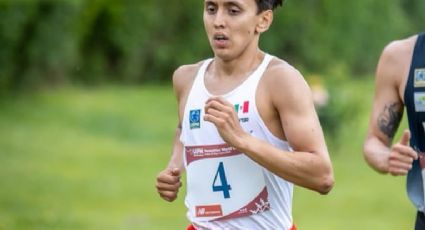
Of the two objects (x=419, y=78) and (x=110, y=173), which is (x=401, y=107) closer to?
(x=419, y=78)

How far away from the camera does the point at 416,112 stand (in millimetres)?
6422

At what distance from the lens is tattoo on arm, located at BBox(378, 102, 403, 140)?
6703 mm

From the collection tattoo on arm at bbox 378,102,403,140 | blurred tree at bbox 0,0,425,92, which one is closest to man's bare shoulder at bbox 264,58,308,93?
tattoo on arm at bbox 378,102,403,140

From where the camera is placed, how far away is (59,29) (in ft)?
83.8

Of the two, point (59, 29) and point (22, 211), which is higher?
point (59, 29)

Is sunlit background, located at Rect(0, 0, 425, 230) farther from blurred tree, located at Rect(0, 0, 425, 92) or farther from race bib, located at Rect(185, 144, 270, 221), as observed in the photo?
race bib, located at Rect(185, 144, 270, 221)

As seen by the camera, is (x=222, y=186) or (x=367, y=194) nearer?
(x=222, y=186)

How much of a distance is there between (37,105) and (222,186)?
73.7 ft

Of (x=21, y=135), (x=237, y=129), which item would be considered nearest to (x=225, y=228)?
(x=237, y=129)

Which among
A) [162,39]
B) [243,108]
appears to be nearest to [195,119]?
[243,108]

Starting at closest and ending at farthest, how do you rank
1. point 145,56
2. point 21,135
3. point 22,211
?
point 22,211 < point 21,135 < point 145,56

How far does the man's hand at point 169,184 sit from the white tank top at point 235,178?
128 mm

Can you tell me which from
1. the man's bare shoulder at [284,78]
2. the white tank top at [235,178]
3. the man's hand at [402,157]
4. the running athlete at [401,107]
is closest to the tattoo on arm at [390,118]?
the running athlete at [401,107]

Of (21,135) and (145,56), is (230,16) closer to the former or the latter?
(21,135)
